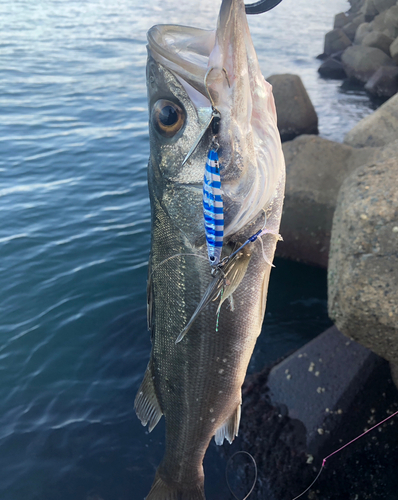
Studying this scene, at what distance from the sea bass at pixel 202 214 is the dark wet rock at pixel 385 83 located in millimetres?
17429

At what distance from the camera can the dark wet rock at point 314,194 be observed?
6371 millimetres

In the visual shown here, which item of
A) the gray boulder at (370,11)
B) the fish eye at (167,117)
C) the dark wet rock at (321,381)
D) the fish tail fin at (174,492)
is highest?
the fish eye at (167,117)

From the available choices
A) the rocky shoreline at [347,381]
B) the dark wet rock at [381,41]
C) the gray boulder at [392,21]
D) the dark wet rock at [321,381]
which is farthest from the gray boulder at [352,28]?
the dark wet rock at [321,381]

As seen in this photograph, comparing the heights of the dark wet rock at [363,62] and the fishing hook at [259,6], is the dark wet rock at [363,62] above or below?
below

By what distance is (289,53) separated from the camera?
84.3 ft

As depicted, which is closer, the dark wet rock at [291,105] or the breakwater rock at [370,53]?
the dark wet rock at [291,105]

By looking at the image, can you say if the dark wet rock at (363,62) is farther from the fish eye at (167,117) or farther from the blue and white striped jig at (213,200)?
the blue and white striped jig at (213,200)

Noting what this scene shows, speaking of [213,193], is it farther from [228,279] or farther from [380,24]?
[380,24]

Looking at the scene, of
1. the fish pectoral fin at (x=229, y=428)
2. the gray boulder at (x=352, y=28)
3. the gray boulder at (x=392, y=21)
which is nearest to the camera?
the fish pectoral fin at (x=229, y=428)

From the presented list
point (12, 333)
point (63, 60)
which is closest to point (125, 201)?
point (12, 333)

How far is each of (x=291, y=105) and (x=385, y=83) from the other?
28.3 ft

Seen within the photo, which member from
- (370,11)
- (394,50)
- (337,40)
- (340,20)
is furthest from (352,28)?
(394,50)

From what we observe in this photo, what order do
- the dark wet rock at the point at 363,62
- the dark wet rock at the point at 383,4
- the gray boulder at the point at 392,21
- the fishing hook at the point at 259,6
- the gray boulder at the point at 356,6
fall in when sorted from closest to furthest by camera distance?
the fishing hook at the point at 259,6
the dark wet rock at the point at 363,62
the gray boulder at the point at 392,21
the dark wet rock at the point at 383,4
the gray boulder at the point at 356,6

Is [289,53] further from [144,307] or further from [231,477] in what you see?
[231,477]
